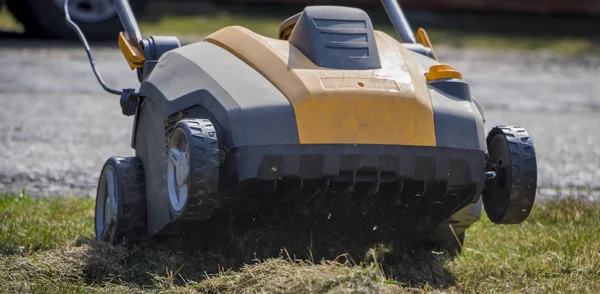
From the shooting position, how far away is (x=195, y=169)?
11.0 ft

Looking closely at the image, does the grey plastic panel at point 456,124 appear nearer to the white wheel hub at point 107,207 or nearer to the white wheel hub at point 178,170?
the white wheel hub at point 178,170

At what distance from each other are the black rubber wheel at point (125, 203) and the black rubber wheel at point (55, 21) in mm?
6560

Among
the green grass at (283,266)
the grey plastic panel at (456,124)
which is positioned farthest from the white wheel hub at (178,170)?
the grey plastic panel at (456,124)

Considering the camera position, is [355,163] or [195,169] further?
[355,163]

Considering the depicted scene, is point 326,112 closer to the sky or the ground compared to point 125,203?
closer to the sky

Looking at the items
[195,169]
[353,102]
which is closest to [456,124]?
[353,102]

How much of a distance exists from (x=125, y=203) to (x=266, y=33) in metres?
8.38

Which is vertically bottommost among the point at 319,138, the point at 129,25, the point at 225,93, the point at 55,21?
the point at 55,21

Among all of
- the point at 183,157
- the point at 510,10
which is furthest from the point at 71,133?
the point at 510,10

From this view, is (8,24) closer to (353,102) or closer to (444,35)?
(444,35)

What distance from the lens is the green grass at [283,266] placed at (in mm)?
3322

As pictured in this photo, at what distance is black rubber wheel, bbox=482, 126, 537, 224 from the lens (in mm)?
3576

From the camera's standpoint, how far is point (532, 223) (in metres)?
5.11

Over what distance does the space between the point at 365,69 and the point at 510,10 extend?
12.6 metres
